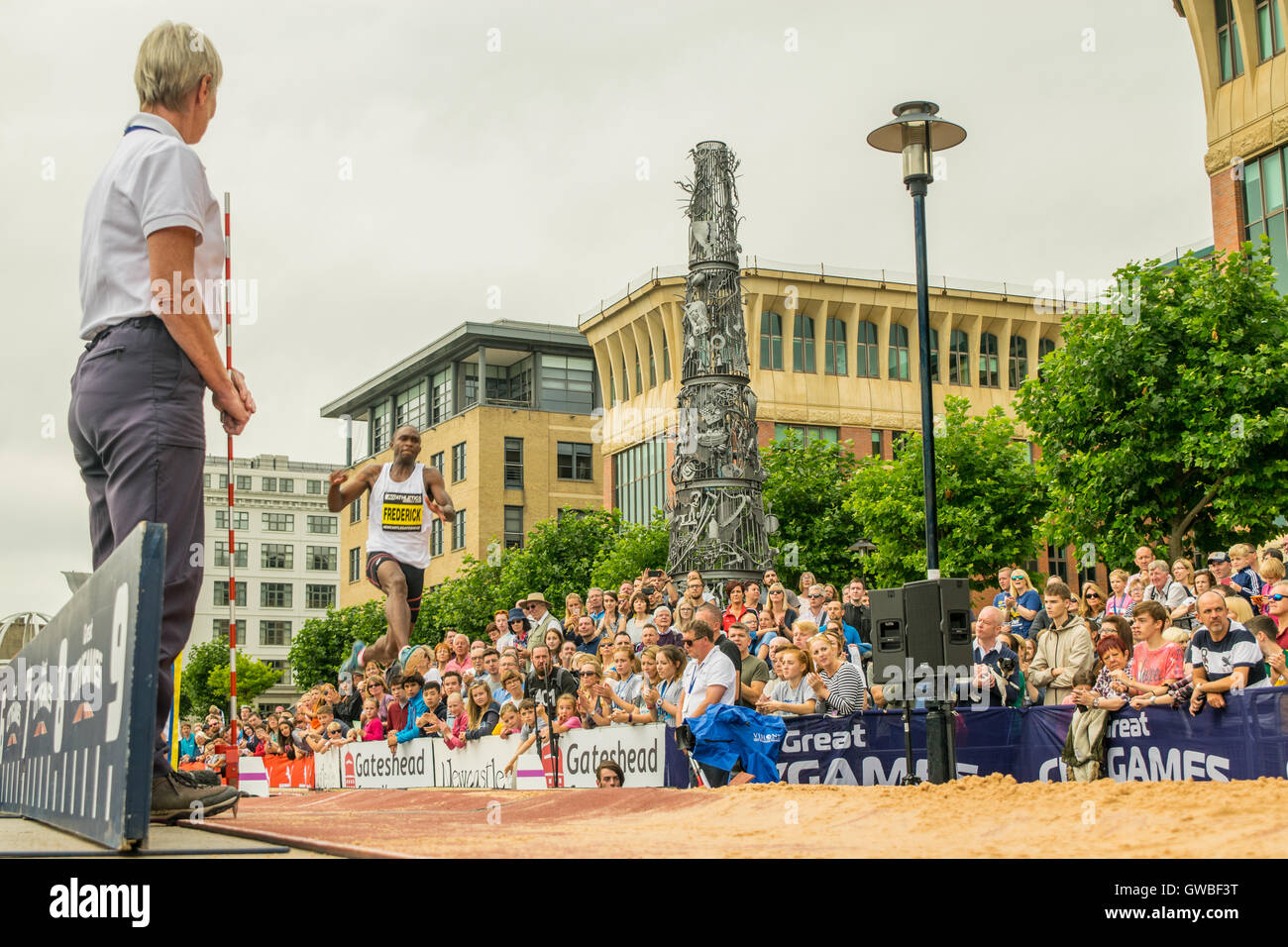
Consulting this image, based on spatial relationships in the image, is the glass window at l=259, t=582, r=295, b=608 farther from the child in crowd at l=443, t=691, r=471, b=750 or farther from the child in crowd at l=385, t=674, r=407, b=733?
the child in crowd at l=443, t=691, r=471, b=750

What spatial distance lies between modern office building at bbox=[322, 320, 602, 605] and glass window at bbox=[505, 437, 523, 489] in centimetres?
6

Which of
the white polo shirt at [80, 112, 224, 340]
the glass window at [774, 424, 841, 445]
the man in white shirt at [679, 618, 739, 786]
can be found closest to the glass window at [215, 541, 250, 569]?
the glass window at [774, 424, 841, 445]

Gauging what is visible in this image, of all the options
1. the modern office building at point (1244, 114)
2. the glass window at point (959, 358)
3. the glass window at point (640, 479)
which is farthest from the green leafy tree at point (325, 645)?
the modern office building at point (1244, 114)

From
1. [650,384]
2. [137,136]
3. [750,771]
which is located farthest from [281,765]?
[650,384]

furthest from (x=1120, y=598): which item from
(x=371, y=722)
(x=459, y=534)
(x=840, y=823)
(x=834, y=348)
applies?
(x=459, y=534)

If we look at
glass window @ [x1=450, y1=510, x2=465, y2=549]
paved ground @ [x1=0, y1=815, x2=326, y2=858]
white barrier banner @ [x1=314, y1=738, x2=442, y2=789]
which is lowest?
white barrier banner @ [x1=314, y1=738, x2=442, y2=789]

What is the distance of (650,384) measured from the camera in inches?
2643

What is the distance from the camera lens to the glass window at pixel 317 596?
428 ft

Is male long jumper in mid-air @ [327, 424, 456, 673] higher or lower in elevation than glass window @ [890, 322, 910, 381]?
lower

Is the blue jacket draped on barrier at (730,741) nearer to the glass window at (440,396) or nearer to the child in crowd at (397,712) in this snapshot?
the child in crowd at (397,712)

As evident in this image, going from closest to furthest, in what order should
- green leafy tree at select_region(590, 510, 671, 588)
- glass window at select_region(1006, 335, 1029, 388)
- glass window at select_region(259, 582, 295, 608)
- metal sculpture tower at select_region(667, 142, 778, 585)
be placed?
metal sculpture tower at select_region(667, 142, 778, 585), green leafy tree at select_region(590, 510, 671, 588), glass window at select_region(1006, 335, 1029, 388), glass window at select_region(259, 582, 295, 608)

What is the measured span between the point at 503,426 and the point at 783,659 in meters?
67.0

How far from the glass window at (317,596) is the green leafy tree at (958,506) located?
95184 mm

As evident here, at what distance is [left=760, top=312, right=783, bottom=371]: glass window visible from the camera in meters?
65.5
